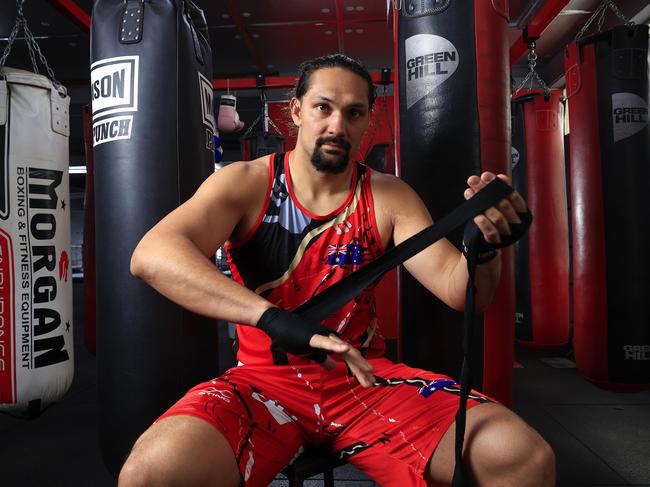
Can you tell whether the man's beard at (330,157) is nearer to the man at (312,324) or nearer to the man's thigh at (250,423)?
the man at (312,324)

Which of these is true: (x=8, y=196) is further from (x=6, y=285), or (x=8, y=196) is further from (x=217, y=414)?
(x=217, y=414)

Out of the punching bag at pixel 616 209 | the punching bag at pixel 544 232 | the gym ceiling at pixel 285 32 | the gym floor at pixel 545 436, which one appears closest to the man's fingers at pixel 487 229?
the gym floor at pixel 545 436

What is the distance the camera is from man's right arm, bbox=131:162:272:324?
3.55 feet

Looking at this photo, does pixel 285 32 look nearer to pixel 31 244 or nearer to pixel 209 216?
pixel 31 244

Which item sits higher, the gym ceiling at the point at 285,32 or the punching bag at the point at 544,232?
the gym ceiling at the point at 285,32

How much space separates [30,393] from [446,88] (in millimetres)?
2063

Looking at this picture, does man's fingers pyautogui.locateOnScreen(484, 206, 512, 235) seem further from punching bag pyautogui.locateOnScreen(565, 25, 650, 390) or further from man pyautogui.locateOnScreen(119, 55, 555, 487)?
punching bag pyautogui.locateOnScreen(565, 25, 650, 390)

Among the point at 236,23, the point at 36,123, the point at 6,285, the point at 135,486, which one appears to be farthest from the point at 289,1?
the point at 135,486

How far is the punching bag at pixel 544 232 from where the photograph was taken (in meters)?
3.88

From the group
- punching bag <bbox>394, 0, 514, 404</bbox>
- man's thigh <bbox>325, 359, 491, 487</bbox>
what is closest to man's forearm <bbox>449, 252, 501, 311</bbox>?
man's thigh <bbox>325, 359, 491, 487</bbox>

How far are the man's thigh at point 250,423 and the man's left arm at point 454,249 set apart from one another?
55 cm

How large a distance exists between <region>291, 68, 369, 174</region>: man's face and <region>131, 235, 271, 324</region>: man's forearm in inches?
21.2

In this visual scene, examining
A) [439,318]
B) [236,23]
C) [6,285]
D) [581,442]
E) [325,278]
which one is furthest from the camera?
[236,23]

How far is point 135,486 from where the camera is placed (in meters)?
0.97
